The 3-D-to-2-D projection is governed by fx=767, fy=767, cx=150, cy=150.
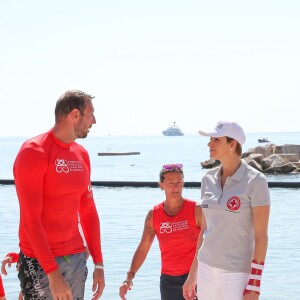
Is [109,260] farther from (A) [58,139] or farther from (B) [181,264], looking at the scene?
(A) [58,139]

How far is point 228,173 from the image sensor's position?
10.6 feet

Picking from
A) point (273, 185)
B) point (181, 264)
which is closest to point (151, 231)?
point (181, 264)

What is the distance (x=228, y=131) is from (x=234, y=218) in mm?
365

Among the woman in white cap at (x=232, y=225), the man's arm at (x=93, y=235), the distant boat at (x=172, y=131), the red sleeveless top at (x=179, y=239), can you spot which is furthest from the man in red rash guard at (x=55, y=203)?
the distant boat at (x=172, y=131)

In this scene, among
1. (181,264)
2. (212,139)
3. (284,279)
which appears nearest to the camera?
(212,139)

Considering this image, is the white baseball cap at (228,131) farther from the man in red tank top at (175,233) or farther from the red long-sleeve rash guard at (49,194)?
the man in red tank top at (175,233)

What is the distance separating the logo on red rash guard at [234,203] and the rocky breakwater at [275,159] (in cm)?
2621

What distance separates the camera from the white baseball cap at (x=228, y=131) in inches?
125

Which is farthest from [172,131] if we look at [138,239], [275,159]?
[138,239]

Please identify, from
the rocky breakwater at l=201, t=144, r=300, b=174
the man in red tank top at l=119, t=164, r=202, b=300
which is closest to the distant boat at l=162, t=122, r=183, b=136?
the rocky breakwater at l=201, t=144, r=300, b=174

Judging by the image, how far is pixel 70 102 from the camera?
117 inches

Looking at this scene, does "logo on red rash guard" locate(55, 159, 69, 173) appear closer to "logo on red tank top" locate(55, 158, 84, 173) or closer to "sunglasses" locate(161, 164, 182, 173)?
"logo on red tank top" locate(55, 158, 84, 173)

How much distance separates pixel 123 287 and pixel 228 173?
92cm

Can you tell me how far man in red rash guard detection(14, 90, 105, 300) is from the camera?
2852 mm
